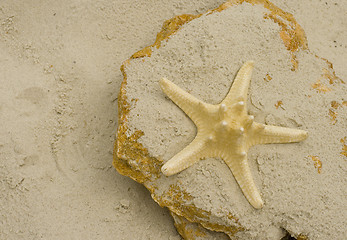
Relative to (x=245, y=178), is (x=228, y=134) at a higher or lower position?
higher

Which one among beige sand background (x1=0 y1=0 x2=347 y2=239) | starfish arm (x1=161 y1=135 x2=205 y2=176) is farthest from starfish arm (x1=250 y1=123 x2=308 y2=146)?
beige sand background (x1=0 y1=0 x2=347 y2=239)

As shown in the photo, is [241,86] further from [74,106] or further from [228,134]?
[74,106]

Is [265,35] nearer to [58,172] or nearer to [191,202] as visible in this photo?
[191,202]

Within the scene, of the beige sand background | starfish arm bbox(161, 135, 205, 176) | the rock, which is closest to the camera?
starfish arm bbox(161, 135, 205, 176)

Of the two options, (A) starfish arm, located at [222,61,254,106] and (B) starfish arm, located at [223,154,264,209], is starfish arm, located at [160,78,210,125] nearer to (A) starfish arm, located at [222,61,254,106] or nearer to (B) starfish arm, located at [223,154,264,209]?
(A) starfish arm, located at [222,61,254,106]

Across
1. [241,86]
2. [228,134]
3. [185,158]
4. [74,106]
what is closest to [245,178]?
[228,134]

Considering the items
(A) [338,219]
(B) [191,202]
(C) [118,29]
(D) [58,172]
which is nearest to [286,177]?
(A) [338,219]
